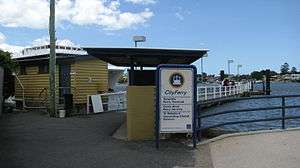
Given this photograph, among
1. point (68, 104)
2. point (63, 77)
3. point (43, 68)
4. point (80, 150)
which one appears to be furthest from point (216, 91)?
point (80, 150)

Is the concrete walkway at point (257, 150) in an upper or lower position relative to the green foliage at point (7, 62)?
lower

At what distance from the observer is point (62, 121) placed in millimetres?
19000

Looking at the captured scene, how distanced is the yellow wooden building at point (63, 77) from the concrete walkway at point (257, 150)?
47.4ft

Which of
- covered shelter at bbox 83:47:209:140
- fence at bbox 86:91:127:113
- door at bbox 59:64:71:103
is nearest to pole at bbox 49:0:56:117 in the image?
fence at bbox 86:91:127:113

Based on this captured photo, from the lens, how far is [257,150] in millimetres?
11094

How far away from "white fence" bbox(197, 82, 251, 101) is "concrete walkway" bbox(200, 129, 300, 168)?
2276 cm

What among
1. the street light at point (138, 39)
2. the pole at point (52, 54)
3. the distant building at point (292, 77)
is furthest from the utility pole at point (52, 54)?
the distant building at point (292, 77)

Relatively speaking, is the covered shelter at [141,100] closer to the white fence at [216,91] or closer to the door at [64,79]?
the door at [64,79]

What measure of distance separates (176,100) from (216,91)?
31.6m

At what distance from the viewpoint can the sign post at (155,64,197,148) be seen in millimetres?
12016

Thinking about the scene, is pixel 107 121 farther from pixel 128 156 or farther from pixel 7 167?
pixel 7 167

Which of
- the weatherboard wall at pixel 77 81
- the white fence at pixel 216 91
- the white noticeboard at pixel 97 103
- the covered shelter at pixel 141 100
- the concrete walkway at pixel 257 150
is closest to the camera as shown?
the concrete walkway at pixel 257 150

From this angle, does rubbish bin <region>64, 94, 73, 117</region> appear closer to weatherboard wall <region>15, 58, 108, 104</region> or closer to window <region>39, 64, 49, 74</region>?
weatherboard wall <region>15, 58, 108, 104</region>

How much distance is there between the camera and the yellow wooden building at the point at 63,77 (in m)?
26.3
